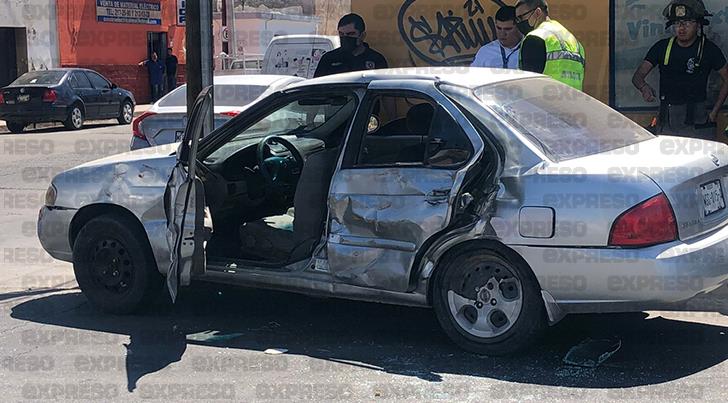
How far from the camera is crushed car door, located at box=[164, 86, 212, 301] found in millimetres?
5684

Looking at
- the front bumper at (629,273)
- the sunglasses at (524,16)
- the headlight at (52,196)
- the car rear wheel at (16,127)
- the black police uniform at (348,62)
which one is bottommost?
the car rear wheel at (16,127)

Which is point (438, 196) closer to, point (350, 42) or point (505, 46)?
point (505, 46)

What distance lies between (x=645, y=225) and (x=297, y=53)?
12435 mm

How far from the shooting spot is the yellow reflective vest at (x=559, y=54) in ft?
23.8

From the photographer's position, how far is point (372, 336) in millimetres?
5859

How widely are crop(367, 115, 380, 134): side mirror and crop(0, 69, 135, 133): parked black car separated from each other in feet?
54.0

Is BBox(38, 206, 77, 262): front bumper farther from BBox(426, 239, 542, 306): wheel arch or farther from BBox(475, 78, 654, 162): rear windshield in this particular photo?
BBox(475, 78, 654, 162): rear windshield

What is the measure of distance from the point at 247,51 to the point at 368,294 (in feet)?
107

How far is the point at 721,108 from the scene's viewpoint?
344 inches

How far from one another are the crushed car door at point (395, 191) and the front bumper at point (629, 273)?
0.57m

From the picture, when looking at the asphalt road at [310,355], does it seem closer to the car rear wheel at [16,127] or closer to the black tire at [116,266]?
the black tire at [116,266]

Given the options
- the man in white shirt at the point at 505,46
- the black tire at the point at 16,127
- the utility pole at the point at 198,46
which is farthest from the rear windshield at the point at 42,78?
the man in white shirt at the point at 505,46

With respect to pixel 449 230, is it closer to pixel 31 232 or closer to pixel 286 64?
pixel 31 232

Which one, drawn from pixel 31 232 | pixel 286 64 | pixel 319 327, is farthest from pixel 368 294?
pixel 286 64
